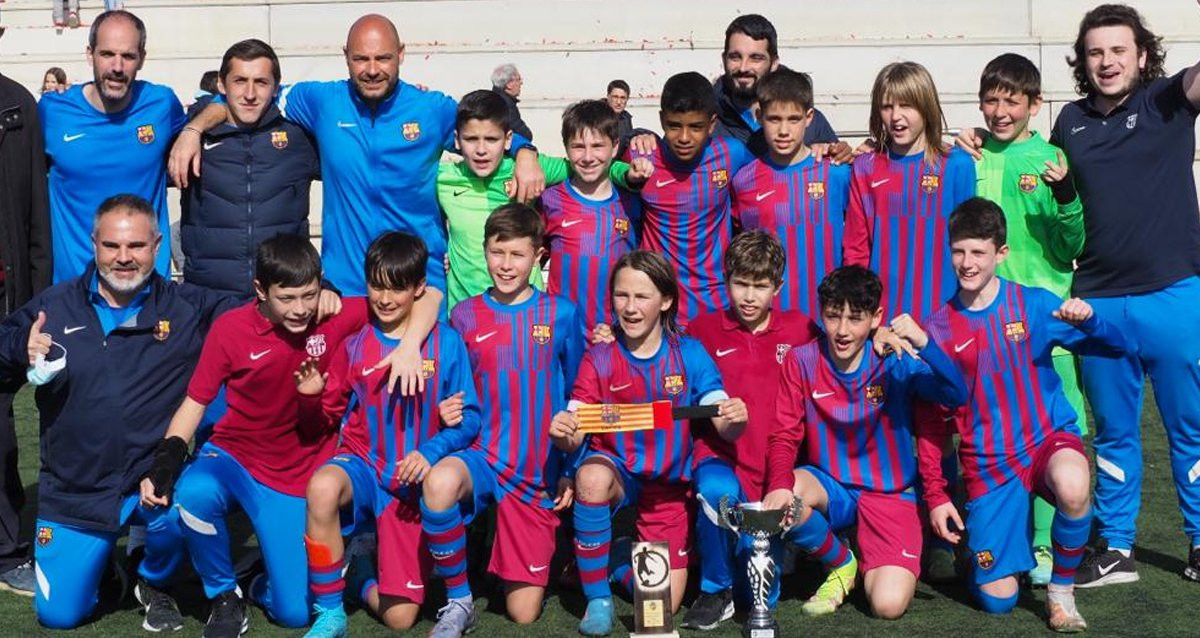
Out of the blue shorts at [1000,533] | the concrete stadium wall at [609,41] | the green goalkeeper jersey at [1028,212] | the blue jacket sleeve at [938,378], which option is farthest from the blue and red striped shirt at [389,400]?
the concrete stadium wall at [609,41]

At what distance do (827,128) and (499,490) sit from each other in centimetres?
219

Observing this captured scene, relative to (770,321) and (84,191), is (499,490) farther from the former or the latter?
(84,191)

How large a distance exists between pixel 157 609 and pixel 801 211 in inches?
105

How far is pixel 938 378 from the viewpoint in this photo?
5.00 m

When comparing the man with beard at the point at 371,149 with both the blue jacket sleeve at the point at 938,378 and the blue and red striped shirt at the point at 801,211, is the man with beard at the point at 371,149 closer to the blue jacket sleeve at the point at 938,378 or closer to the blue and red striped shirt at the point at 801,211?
the blue and red striped shirt at the point at 801,211

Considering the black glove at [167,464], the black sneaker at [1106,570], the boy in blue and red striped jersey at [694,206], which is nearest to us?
the black glove at [167,464]

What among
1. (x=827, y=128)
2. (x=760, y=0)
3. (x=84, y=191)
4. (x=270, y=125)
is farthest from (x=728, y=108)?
(x=760, y=0)

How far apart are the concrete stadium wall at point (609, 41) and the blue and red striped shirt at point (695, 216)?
6.11 meters

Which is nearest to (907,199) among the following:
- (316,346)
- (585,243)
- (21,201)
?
(585,243)

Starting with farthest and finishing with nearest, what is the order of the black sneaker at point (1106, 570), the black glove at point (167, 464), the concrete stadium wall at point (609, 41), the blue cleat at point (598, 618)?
the concrete stadium wall at point (609, 41) → the black sneaker at point (1106, 570) → the blue cleat at point (598, 618) → the black glove at point (167, 464)

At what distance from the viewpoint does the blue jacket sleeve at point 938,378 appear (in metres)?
4.95

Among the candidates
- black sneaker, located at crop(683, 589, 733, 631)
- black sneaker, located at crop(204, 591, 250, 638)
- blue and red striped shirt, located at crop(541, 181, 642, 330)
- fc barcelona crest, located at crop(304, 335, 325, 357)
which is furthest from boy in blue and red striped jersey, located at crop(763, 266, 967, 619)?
black sneaker, located at crop(204, 591, 250, 638)

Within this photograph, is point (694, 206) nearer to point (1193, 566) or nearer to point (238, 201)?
point (238, 201)

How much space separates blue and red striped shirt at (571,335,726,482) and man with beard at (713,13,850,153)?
1.25 m
